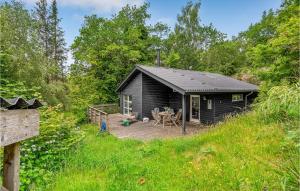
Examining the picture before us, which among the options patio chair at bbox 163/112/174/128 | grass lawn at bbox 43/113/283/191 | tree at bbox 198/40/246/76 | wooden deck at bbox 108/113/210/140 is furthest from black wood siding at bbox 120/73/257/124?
tree at bbox 198/40/246/76

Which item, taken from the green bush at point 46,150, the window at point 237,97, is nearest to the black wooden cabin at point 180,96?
the window at point 237,97

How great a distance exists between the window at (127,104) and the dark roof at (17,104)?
655 inches

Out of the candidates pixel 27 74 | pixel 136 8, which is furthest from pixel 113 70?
pixel 27 74

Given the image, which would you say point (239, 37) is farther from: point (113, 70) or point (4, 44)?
point (4, 44)

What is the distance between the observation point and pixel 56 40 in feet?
113

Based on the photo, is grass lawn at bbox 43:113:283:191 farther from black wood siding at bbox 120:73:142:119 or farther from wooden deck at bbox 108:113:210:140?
black wood siding at bbox 120:73:142:119

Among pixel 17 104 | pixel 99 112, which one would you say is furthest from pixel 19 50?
pixel 17 104

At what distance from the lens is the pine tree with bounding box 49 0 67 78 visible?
111 ft

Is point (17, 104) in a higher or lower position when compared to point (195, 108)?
higher

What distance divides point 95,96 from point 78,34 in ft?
25.2

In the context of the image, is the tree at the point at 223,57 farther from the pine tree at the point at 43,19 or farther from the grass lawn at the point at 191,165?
the grass lawn at the point at 191,165

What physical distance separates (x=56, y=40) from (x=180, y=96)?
24.2m

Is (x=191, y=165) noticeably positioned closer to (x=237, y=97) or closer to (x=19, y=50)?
(x=19, y=50)

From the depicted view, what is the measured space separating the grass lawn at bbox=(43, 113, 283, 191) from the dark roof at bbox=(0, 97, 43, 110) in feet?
10.4
